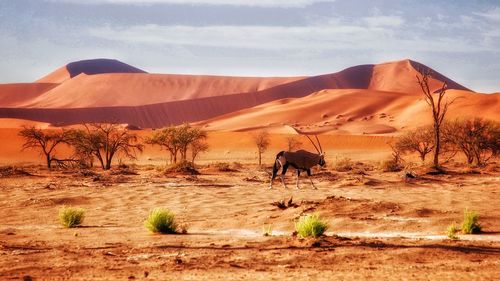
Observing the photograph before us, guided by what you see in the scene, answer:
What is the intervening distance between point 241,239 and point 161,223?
1.72 metres

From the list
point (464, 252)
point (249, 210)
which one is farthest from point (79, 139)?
point (464, 252)

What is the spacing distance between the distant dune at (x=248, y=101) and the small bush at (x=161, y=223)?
80.1m

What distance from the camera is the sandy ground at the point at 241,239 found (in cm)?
821

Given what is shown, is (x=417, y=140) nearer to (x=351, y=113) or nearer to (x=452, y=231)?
(x=452, y=231)

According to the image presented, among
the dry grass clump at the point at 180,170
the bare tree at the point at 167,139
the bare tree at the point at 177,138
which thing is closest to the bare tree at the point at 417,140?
the bare tree at the point at 177,138

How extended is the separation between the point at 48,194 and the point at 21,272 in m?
12.5

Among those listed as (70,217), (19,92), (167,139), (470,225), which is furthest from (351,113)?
(19,92)

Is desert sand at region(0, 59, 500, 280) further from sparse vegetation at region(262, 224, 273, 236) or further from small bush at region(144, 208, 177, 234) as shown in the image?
small bush at region(144, 208, 177, 234)

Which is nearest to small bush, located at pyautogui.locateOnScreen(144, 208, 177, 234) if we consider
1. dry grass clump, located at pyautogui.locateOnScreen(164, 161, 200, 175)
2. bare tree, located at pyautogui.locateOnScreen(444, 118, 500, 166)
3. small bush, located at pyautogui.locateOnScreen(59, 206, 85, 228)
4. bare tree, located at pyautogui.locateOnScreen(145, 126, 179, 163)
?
small bush, located at pyautogui.locateOnScreen(59, 206, 85, 228)

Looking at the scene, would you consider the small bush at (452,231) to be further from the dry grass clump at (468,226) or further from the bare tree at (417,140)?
the bare tree at (417,140)

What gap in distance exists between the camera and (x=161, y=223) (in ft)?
38.7

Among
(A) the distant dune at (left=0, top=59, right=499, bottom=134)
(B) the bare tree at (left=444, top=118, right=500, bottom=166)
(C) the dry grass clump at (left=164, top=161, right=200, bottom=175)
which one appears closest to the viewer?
(C) the dry grass clump at (left=164, top=161, right=200, bottom=175)

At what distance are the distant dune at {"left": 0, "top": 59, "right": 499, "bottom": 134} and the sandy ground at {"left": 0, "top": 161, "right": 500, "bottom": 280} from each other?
73.2 metres

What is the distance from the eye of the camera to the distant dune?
10025 cm
